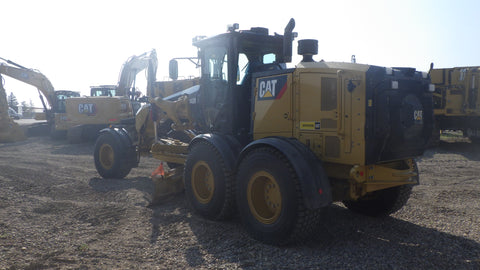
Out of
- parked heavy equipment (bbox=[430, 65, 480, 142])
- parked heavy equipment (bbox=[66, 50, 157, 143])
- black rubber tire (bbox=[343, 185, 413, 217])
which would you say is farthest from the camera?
parked heavy equipment (bbox=[66, 50, 157, 143])

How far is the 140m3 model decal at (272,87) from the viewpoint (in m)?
4.95

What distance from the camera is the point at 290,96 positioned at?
486 cm

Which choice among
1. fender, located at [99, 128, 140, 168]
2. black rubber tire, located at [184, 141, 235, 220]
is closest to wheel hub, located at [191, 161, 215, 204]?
black rubber tire, located at [184, 141, 235, 220]

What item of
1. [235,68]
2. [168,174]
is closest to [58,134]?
[168,174]

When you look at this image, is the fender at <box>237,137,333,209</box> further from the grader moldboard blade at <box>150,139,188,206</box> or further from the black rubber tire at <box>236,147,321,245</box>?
the grader moldboard blade at <box>150,139,188,206</box>

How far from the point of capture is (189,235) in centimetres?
501

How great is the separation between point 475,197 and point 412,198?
1.16m

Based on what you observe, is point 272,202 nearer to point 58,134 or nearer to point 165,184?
point 165,184

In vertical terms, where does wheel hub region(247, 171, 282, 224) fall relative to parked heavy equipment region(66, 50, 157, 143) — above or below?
below

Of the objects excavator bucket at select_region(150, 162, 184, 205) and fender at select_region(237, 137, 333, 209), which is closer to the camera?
fender at select_region(237, 137, 333, 209)

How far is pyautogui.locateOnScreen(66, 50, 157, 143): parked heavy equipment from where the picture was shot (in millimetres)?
16891

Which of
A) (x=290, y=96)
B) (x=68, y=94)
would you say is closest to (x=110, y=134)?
(x=290, y=96)

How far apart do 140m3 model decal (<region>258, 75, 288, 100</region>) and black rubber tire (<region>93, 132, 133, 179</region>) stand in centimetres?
439

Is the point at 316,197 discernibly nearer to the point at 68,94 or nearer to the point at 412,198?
the point at 412,198
